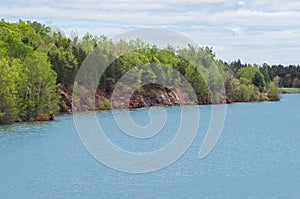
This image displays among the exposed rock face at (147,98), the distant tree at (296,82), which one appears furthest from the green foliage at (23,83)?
the distant tree at (296,82)

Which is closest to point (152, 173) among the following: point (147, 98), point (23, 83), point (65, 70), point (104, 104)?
point (23, 83)

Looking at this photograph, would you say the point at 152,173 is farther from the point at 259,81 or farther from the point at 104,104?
the point at 259,81

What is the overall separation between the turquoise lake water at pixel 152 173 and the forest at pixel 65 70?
726cm

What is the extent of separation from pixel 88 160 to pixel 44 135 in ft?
40.0

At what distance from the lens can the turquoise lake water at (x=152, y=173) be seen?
23969 millimetres

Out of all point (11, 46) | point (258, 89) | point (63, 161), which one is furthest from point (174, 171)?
point (258, 89)

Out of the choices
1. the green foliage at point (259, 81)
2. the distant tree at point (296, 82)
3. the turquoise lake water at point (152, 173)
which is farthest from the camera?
the distant tree at point (296, 82)

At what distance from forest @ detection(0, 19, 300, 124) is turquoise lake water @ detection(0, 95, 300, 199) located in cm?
726

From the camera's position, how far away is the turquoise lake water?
24.0 meters

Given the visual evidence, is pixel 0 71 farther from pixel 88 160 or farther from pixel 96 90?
pixel 96 90

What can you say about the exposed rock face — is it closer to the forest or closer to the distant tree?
the forest

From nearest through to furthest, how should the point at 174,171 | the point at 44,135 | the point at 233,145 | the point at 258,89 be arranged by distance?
the point at 174,171 → the point at 233,145 → the point at 44,135 → the point at 258,89

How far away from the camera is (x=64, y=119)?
58.5 metres

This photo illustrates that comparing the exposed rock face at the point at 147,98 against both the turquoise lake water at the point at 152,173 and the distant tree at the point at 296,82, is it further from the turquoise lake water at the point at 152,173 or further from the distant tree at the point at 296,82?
the distant tree at the point at 296,82
